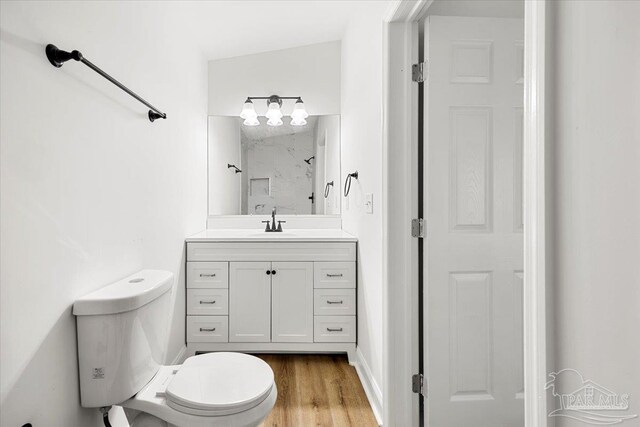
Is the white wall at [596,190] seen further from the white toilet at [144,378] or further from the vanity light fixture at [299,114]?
the vanity light fixture at [299,114]

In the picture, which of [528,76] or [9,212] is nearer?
[528,76]

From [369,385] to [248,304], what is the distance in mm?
938

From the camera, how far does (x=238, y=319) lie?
2371 millimetres

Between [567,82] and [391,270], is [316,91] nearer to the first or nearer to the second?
[391,270]

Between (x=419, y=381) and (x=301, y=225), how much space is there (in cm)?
178

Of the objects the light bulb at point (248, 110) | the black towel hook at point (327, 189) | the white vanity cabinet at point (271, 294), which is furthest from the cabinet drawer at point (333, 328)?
the light bulb at point (248, 110)

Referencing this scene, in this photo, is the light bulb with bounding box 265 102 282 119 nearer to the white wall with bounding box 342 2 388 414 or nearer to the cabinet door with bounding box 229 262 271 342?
the white wall with bounding box 342 2 388 414

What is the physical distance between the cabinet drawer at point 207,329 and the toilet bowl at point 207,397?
984mm

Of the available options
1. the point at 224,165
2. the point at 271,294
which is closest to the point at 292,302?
the point at 271,294

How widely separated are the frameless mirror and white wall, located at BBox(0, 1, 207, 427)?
1240 millimetres

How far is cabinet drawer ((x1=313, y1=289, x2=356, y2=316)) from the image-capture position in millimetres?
2391

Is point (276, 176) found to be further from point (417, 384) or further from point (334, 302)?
point (417, 384)

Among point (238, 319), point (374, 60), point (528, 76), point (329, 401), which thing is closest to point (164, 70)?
point (374, 60)

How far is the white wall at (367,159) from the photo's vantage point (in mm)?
1744
